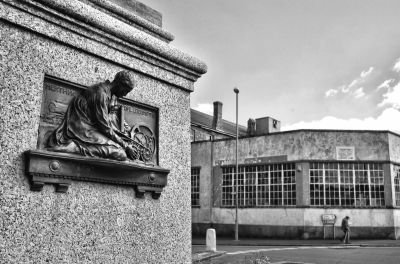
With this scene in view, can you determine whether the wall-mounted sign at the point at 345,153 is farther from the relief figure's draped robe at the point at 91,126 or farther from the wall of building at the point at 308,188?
the relief figure's draped robe at the point at 91,126

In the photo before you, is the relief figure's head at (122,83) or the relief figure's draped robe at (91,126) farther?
the relief figure's head at (122,83)

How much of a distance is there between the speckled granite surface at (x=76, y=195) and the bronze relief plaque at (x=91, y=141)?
8 centimetres

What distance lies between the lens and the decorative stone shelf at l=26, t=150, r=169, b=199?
10.7 ft

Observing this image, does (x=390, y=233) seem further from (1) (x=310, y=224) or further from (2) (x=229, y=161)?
(2) (x=229, y=161)

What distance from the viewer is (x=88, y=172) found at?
3643 mm

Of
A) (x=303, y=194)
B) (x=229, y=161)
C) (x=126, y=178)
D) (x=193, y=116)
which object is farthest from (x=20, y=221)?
(x=193, y=116)

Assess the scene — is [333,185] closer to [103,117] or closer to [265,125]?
[265,125]

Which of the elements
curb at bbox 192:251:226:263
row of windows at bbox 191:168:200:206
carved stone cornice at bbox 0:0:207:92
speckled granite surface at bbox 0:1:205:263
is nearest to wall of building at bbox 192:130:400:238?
row of windows at bbox 191:168:200:206

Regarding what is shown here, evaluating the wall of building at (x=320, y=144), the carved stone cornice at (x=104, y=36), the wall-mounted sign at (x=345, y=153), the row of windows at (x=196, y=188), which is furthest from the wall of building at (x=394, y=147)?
the carved stone cornice at (x=104, y=36)

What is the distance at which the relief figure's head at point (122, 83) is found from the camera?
148 inches

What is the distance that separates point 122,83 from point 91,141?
55cm

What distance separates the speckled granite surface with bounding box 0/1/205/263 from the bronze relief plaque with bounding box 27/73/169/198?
0.08 metres

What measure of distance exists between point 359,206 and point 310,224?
9.48 feet

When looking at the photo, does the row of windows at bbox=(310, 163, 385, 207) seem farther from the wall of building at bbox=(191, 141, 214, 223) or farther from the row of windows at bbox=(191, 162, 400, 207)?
the wall of building at bbox=(191, 141, 214, 223)
